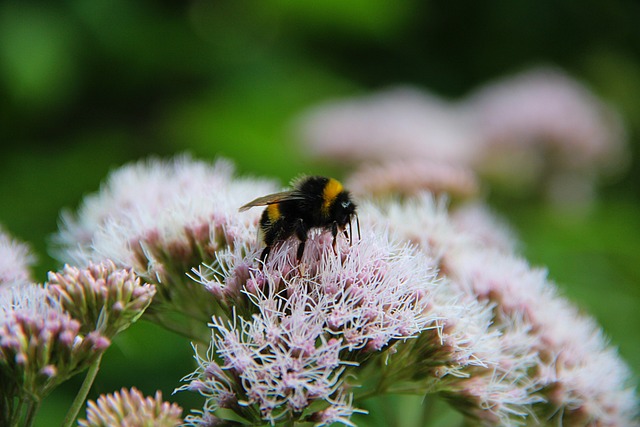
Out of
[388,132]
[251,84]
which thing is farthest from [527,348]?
[251,84]

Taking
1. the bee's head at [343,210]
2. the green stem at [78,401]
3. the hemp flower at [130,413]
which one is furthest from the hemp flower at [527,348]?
the green stem at [78,401]

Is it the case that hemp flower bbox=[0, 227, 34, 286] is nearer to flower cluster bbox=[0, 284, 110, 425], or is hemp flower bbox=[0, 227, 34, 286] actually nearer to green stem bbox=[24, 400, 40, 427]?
flower cluster bbox=[0, 284, 110, 425]

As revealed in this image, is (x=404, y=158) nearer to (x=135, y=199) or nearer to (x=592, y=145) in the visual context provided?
(x=592, y=145)

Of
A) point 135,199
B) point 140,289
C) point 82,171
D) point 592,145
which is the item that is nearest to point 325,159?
point 82,171

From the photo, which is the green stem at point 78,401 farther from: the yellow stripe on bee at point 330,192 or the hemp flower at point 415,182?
the hemp flower at point 415,182

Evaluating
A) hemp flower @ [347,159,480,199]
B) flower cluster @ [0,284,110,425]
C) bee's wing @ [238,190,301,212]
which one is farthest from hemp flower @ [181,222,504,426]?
hemp flower @ [347,159,480,199]

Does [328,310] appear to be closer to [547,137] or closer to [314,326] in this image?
[314,326]
